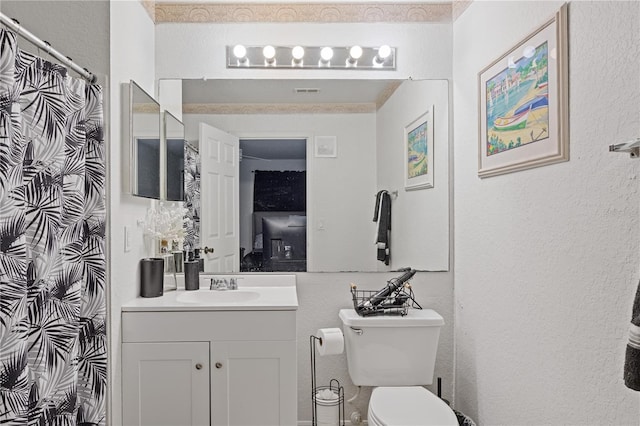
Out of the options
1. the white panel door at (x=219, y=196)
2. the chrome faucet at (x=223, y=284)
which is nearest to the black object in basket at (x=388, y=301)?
the chrome faucet at (x=223, y=284)

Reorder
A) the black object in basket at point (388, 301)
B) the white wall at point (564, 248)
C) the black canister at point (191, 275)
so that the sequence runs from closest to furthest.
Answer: the white wall at point (564, 248) → the black object in basket at point (388, 301) → the black canister at point (191, 275)

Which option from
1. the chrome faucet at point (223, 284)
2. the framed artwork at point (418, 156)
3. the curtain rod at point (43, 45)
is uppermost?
the curtain rod at point (43, 45)

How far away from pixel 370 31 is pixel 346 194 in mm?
927

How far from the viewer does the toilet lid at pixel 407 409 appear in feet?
6.81

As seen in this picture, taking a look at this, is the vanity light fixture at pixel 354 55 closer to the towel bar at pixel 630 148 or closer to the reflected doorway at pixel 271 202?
the reflected doorway at pixel 271 202

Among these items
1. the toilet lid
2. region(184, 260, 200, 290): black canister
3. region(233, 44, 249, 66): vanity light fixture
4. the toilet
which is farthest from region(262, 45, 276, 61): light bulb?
the toilet lid

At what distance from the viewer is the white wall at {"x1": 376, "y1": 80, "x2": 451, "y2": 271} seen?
2889 millimetres

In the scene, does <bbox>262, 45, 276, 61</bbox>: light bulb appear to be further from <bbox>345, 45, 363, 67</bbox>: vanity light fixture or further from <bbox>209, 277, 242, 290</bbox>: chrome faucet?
<bbox>209, 277, 242, 290</bbox>: chrome faucet

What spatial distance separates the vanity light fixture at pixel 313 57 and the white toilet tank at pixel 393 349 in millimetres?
1397

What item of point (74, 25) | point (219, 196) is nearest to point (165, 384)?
point (219, 196)

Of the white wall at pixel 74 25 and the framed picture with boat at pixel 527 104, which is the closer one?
the framed picture with boat at pixel 527 104

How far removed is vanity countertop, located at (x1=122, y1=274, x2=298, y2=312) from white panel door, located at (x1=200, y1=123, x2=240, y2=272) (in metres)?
0.16

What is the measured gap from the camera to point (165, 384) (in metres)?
2.29

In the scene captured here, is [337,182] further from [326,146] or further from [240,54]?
[240,54]
